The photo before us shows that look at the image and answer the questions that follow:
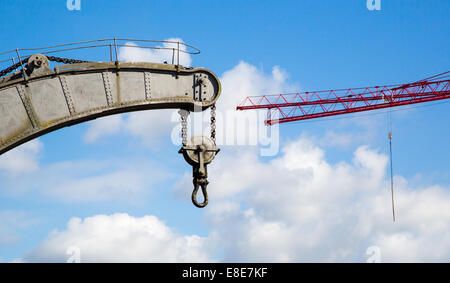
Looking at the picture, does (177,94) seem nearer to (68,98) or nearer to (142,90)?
(142,90)

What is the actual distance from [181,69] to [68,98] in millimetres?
2763

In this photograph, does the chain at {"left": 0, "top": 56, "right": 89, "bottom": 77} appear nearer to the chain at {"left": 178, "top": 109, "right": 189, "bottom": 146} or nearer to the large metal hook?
the chain at {"left": 178, "top": 109, "right": 189, "bottom": 146}

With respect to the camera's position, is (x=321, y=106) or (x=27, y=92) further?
(x=321, y=106)

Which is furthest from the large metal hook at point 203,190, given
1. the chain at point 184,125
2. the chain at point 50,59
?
the chain at point 50,59

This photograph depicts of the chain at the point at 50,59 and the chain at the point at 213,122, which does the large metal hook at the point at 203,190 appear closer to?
the chain at the point at 213,122

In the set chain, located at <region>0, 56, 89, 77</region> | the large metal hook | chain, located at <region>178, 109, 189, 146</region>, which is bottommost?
the large metal hook

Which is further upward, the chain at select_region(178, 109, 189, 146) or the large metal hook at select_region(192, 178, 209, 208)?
the chain at select_region(178, 109, 189, 146)

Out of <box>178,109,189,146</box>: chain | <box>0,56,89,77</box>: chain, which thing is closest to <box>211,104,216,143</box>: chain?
<box>178,109,189,146</box>: chain

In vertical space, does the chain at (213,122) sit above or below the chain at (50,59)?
below

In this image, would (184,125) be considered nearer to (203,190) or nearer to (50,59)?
(203,190)

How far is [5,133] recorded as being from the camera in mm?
12297

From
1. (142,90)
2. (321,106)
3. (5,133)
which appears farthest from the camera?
(321,106)

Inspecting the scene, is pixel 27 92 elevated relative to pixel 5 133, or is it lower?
elevated
